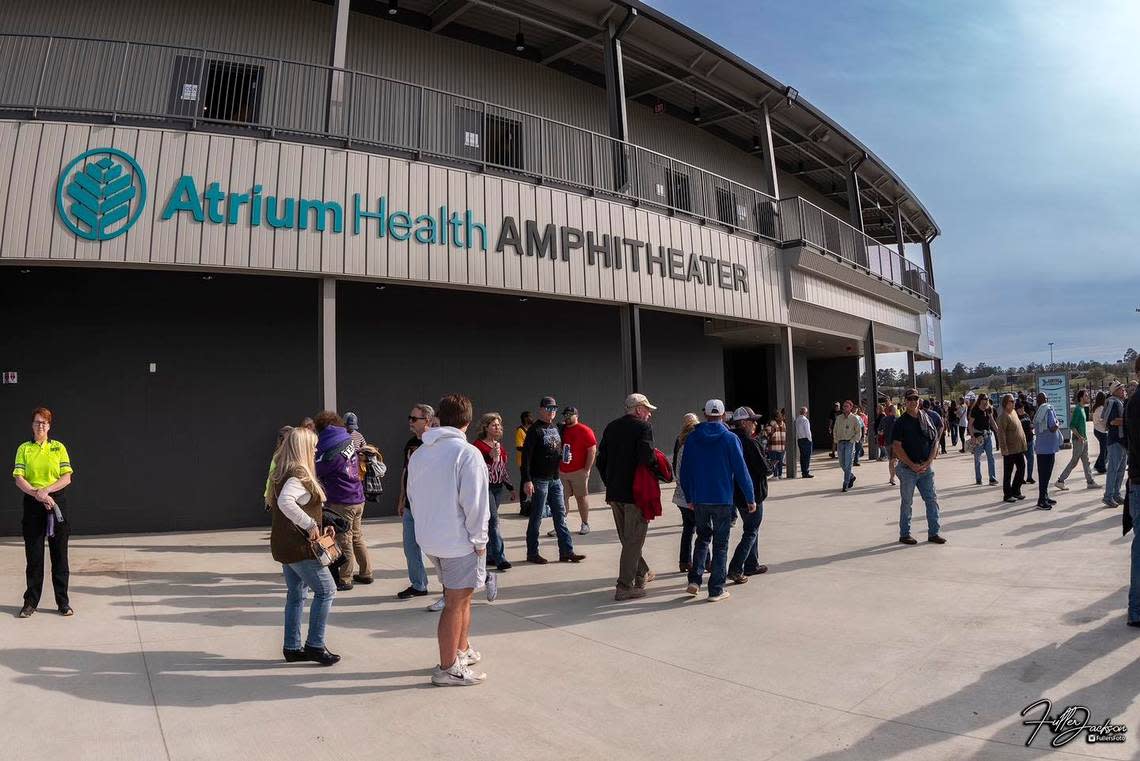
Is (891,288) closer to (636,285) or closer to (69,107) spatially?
(636,285)

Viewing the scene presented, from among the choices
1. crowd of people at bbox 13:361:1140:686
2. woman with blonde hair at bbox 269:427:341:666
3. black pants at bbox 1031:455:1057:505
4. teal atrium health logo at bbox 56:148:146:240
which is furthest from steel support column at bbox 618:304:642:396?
woman with blonde hair at bbox 269:427:341:666

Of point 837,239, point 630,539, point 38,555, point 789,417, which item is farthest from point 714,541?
point 837,239

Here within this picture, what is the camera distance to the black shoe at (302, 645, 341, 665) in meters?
4.53

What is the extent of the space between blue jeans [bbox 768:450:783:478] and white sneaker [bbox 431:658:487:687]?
12310 mm

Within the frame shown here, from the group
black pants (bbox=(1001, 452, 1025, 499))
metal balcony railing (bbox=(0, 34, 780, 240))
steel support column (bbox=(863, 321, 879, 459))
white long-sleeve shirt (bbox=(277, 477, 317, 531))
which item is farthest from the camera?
steel support column (bbox=(863, 321, 879, 459))

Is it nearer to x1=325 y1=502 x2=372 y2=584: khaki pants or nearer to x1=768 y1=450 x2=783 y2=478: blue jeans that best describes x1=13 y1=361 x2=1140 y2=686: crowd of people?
x1=325 y1=502 x2=372 y2=584: khaki pants

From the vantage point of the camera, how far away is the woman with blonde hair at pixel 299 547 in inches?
175

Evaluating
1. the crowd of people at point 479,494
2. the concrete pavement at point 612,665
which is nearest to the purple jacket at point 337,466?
the crowd of people at point 479,494

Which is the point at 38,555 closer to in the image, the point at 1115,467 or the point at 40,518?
the point at 40,518

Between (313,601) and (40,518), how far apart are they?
118 inches

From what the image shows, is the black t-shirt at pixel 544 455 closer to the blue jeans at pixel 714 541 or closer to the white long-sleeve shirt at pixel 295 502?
the blue jeans at pixel 714 541

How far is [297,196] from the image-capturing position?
9609 millimetres

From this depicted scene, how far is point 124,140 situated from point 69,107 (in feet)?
3.46

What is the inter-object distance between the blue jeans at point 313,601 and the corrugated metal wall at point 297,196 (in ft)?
19.7
